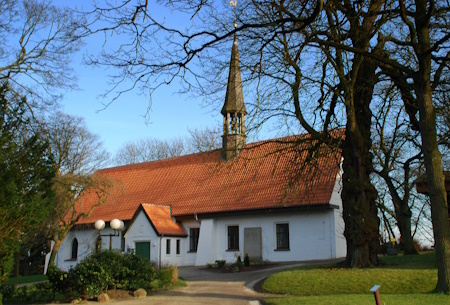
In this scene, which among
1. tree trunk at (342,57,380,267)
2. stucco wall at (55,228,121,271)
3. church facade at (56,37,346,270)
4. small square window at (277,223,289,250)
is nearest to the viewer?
tree trunk at (342,57,380,267)

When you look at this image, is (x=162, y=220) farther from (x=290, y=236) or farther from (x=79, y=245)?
(x=79, y=245)

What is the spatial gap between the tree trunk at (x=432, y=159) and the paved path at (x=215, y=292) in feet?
16.5

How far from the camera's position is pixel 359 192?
628 inches

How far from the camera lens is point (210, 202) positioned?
29500mm

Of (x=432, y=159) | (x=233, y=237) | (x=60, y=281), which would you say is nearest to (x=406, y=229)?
(x=233, y=237)

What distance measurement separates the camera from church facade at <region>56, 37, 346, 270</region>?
25.1 m

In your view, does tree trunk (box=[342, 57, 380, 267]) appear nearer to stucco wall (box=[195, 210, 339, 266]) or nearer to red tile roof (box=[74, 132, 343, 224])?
red tile roof (box=[74, 132, 343, 224])

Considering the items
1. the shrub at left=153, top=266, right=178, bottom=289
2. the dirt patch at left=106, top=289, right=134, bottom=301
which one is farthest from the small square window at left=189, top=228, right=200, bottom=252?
the dirt patch at left=106, top=289, right=134, bottom=301

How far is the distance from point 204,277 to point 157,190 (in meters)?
14.0

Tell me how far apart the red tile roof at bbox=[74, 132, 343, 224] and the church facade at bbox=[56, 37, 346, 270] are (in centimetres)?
6

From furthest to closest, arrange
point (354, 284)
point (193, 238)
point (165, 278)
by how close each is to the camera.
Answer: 1. point (193, 238)
2. point (165, 278)
3. point (354, 284)

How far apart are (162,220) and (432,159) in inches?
782

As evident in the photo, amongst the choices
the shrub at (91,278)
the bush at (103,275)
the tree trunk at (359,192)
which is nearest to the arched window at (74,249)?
the bush at (103,275)

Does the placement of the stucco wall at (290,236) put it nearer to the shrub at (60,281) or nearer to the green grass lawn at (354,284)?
the green grass lawn at (354,284)
